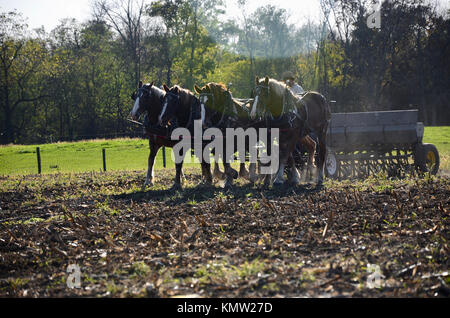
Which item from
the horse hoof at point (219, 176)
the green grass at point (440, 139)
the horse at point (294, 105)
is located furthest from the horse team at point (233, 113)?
the green grass at point (440, 139)

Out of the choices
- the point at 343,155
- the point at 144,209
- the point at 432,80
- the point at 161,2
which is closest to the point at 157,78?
the point at 161,2

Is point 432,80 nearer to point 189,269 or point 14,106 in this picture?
point 14,106

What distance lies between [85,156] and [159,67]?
20170 mm

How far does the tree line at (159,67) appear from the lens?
39347 millimetres

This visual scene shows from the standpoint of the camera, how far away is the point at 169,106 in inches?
419

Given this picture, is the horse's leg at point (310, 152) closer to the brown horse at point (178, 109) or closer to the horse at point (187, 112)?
the horse at point (187, 112)

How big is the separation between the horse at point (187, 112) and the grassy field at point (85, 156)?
9.74 meters

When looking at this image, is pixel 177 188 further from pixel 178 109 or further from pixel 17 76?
pixel 17 76

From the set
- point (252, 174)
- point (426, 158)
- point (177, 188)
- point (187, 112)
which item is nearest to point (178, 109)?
point (187, 112)

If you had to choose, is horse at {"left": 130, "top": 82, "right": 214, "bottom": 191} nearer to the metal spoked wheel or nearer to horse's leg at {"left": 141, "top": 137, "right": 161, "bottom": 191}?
horse's leg at {"left": 141, "top": 137, "right": 161, "bottom": 191}

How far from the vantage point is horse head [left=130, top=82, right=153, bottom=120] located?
10875mm

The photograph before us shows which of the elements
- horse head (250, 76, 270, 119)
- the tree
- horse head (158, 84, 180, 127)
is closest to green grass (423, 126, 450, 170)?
horse head (250, 76, 270, 119)

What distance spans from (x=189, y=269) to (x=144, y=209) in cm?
369

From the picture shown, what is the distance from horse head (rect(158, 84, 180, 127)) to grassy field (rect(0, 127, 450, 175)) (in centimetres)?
986
